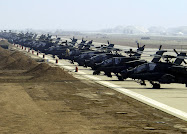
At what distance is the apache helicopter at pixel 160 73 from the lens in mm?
30719

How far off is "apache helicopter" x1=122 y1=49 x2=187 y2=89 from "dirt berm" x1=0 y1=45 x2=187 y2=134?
3323 mm

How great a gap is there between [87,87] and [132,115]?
11.3m

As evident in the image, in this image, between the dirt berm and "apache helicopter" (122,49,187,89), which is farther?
"apache helicopter" (122,49,187,89)

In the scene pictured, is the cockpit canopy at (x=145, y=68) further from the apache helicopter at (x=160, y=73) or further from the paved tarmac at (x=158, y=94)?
the paved tarmac at (x=158, y=94)

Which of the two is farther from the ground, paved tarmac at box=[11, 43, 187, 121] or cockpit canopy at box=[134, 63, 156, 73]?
cockpit canopy at box=[134, 63, 156, 73]

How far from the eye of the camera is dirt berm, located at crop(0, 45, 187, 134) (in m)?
17.7

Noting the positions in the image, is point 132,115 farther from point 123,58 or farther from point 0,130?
point 123,58

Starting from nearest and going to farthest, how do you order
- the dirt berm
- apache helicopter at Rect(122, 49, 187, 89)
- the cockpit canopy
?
1. the dirt berm
2. apache helicopter at Rect(122, 49, 187, 89)
3. the cockpit canopy

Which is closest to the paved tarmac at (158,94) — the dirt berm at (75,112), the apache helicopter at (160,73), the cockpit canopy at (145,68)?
the apache helicopter at (160,73)

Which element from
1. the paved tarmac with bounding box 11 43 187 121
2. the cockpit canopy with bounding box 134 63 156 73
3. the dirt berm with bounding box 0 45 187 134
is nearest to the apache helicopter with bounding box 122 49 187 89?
the cockpit canopy with bounding box 134 63 156 73

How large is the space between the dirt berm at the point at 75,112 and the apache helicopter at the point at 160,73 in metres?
3.32

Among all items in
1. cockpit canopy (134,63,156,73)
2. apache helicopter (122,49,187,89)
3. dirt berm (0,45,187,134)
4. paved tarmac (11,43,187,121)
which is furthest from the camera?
cockpit canopy (134,63,156,73)

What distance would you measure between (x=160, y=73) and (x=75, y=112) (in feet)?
40.0

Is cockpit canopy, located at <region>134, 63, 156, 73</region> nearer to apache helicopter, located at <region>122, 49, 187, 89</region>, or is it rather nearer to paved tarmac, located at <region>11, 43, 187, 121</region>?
apache helicopter, located at <region>122, 49, 187, 89</region>
